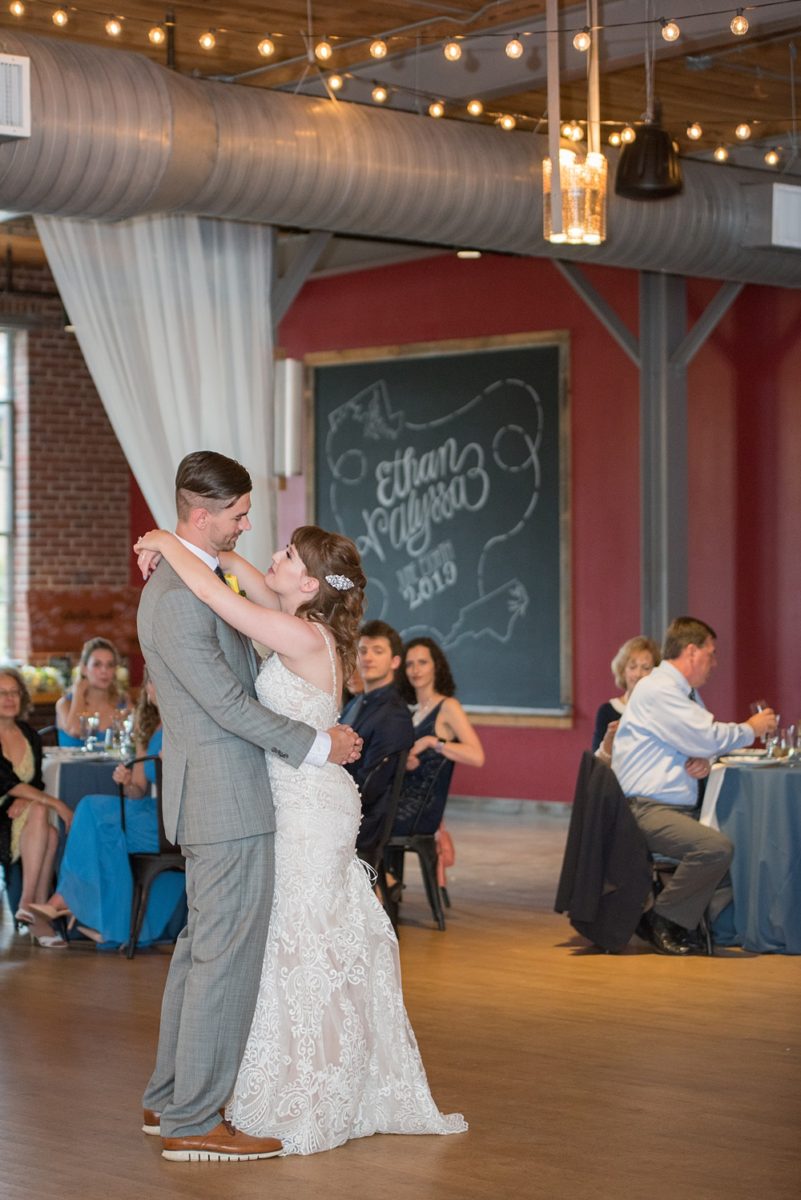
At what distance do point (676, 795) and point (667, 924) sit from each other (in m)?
0.50

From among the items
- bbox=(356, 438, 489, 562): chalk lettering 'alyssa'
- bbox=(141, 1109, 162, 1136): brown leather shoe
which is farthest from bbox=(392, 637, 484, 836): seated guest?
bbox=(356, 438, 489, 562): chalk lettering 'alyssa'

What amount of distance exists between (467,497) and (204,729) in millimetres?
8379

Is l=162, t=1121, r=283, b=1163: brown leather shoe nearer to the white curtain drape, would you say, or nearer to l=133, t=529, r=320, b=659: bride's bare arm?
l=133, t=529, r=320, b=659: bride's bare arm

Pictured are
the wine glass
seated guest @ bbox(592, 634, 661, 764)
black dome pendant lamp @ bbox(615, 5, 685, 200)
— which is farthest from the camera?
seated guest @ bbox(592, 634, 661, 764)

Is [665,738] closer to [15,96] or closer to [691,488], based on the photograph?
[15,96]

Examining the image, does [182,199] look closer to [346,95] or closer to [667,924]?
[346,95]

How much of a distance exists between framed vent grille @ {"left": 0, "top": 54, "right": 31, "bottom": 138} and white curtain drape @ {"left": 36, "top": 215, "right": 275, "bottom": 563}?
133cm

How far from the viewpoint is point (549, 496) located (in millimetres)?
12164

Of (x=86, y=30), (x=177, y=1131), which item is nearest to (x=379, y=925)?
(x=177, y=1131)

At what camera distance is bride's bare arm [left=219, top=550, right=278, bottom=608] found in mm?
4785

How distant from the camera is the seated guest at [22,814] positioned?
7.57 m

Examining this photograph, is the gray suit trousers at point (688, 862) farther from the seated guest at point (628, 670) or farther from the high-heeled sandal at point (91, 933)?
the high-heeled sandal at point (91, 933)

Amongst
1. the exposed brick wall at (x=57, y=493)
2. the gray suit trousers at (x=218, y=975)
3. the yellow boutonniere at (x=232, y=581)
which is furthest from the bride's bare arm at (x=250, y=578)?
the exposed brick wall at (x=57, y=493)

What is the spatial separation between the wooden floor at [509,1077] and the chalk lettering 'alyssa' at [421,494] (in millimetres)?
5135
